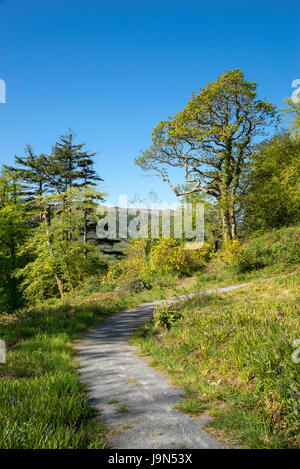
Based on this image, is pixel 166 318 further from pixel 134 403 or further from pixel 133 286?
pixel 133 286

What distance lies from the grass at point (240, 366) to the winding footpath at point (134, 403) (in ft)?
0.82

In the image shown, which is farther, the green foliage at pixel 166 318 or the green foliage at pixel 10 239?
the green foliage at pixel 10 239

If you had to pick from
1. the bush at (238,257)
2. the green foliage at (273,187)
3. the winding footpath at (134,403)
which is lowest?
the winding footpath at (134,403)

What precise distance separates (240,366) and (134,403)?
1.82 m

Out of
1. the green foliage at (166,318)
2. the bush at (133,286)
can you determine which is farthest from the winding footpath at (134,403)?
the bush at (133,286)

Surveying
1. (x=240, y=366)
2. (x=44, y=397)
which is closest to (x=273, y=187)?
(x=240, y=366)

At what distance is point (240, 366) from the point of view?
451 centimetres

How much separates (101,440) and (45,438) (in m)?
0.61

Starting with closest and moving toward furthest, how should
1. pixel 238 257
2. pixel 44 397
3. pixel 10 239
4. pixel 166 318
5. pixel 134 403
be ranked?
pixel 44 397 < pixel 134 403 < pixel 166 318 < pixel 238 257 < pixel 10 239

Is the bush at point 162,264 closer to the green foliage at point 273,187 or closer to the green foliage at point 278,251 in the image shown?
the green foliage at point 278,251

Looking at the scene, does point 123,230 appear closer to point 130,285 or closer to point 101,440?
point 130,285

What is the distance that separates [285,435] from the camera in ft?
9.96

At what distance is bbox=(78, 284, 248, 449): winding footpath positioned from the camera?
310cm

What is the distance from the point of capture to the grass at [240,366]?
3277 mm
